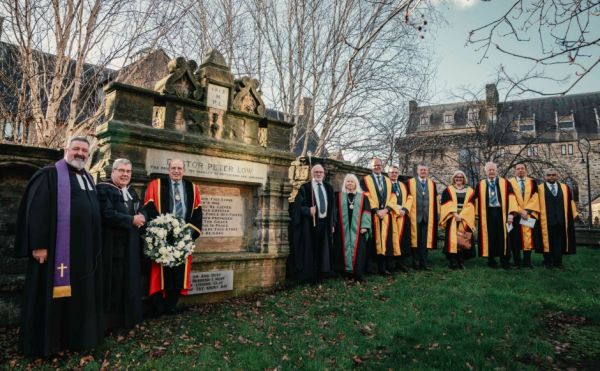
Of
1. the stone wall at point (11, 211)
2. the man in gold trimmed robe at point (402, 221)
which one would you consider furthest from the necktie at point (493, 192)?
the stone wall at point (11, 211)

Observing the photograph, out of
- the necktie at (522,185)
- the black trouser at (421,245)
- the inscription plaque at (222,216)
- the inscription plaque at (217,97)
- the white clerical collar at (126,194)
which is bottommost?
the black trouser at (421,245)

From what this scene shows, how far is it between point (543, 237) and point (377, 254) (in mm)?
3919

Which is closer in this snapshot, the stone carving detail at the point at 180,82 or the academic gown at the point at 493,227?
the stone carving detail at the point at 180,82

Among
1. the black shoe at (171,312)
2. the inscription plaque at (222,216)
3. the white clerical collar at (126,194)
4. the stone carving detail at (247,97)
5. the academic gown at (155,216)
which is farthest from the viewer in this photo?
the stone carving detail at (247,97)

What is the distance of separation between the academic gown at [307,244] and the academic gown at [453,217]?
2929mm

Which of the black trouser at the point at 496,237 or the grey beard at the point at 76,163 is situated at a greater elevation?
the grey beard at the point at 76,163

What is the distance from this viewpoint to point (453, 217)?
8.68m

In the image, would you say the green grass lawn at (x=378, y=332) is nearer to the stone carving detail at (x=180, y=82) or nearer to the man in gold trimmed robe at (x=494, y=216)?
the man in gold trimmed robe at (x=494, y=216)

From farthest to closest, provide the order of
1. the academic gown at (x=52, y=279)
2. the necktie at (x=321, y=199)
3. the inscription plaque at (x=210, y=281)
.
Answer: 1. the necktie at (x=321, y=199)
2. the inscription plaque at (x=210, y=281)
3. the academic gown at (x=52, y=279)

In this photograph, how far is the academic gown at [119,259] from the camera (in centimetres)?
460

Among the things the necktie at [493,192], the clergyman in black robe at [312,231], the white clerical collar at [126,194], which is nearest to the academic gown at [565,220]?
the necktie at [493,192]

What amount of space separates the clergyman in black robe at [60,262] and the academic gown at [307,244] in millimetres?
3604

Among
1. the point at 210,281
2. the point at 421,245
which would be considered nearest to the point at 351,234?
the point at 421,245

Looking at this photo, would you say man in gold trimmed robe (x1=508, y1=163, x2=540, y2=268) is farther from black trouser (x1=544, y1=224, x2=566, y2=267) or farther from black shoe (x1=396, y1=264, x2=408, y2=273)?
black shoe (x1=396, y1=264, x2=408, y2=273)
